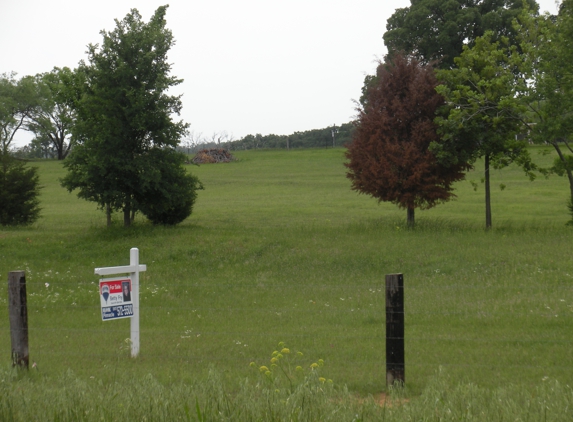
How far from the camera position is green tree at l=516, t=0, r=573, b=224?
21.3 meters

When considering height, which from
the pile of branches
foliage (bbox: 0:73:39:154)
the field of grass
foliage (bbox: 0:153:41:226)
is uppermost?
foliage (bbox: 0:73:39:154)

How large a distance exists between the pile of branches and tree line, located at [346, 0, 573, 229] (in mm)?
42978

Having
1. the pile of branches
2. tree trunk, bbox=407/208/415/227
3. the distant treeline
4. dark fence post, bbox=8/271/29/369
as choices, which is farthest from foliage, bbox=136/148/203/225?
the distant treeline

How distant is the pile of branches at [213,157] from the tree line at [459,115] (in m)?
43.0

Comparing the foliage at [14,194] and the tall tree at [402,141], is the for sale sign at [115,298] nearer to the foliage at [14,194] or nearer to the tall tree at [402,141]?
the tall tree at [402,141]

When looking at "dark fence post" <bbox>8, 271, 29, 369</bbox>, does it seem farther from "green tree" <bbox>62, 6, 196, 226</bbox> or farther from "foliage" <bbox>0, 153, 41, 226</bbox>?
"foliage" <bbox>0, 153, 41, 226</bbox>

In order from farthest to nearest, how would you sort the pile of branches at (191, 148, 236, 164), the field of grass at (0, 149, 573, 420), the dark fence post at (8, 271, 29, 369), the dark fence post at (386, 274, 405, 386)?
the pile of branches at (191, 148, 236, 164), the dark fence post at (8, 271, 29, 369), the field of grass at (0, 149, 573, 420), the dark fence post at (386, 274, 405, 386)

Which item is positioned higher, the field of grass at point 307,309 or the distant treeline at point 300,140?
the distant treeline at point 300,140

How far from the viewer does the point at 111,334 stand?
10297mm

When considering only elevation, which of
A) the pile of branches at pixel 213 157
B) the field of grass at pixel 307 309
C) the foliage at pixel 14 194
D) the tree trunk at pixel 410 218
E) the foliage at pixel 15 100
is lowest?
the field of grass at pixel 307 309

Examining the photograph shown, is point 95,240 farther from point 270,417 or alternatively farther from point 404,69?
point 270,417

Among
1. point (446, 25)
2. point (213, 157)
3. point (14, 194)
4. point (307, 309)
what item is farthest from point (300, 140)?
point (307, 309)

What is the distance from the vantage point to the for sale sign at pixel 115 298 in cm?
759

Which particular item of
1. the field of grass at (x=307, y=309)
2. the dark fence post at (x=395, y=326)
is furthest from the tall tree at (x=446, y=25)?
the dark fence post at (x=395, y=326)
